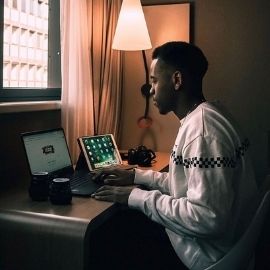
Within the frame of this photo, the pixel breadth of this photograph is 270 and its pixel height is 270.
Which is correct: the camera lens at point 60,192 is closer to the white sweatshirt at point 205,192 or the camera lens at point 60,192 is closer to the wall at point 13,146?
the white sweatshirt at point 205,192

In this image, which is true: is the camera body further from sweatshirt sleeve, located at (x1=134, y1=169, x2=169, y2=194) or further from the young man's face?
the young man's face

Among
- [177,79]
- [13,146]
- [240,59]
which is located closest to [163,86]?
[177,79]

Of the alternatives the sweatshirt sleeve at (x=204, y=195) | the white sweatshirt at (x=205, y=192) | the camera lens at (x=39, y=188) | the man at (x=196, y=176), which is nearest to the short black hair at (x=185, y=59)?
the man at (x=196, y=176)

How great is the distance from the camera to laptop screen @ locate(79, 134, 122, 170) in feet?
6.31

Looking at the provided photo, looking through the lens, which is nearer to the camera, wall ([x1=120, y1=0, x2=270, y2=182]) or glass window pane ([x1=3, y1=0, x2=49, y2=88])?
glass window pane ([x1=3, y1=0, x2=49, y2=88])

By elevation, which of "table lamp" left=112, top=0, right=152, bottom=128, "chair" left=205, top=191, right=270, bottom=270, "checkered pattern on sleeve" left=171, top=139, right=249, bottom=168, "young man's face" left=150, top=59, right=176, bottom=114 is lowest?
"chair" left=205, top=191, right=270, bottom=270

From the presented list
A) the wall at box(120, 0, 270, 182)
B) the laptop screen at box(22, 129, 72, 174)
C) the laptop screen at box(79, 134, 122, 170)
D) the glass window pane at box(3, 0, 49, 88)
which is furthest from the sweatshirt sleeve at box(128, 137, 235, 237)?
the wall at box(120, 0, 270, 182)

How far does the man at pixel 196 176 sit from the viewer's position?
3.88 feet

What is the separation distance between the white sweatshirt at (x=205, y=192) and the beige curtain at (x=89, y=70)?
90 centimetres

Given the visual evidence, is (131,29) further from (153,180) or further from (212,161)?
(212,161)

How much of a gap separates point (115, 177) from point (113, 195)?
0.25 metres

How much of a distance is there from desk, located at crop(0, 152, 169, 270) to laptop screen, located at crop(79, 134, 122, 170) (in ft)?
1.86

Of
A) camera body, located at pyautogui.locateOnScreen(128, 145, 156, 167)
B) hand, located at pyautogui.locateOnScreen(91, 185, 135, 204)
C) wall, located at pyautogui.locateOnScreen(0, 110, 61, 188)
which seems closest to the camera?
hand, located at pyautogui.locateOnScreen(91, 185, 135, 204)

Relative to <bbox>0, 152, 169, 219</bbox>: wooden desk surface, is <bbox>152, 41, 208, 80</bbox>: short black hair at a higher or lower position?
higher
